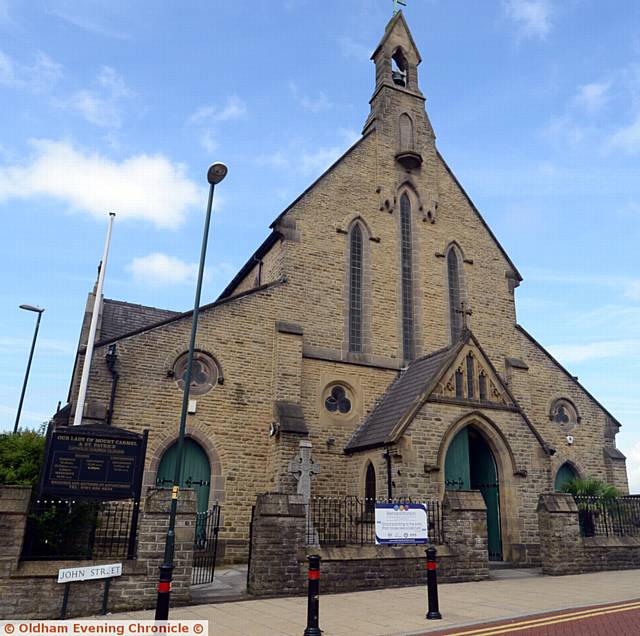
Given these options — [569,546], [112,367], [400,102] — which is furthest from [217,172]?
[400,102]

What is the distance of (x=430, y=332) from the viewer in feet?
74.6

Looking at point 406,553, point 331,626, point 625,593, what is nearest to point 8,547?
point 331,626

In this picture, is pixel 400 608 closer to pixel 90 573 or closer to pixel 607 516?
pixel 90 573

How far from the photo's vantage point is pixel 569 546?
15.5 m

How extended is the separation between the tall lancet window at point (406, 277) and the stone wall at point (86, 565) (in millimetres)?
12994

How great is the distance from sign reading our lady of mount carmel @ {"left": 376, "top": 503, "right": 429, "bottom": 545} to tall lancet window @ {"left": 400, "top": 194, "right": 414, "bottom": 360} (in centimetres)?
916

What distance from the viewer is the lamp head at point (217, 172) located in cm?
1250

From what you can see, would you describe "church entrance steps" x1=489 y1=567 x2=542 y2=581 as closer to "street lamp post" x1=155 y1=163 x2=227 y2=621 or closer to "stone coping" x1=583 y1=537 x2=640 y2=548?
"stone coping" x1=583 y1=537 x2=640 y2=548

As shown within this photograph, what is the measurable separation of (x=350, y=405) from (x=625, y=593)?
411 inches

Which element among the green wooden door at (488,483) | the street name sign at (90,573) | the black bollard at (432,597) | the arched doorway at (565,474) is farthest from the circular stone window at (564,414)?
the street name sign at (90,573)

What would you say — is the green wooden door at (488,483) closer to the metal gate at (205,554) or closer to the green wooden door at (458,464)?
the green wooden door at (458,464)

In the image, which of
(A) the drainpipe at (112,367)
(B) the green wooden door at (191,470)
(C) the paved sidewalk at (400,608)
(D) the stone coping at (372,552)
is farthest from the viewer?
(B) the green wooden door at (191,470)

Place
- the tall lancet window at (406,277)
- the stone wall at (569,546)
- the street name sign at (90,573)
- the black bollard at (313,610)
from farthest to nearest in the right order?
1. the tall lancet window at (406,277)
2. the stone wall at (569,546)
3. the street name sign at (90,573)
4. the black bollard at (313,610)

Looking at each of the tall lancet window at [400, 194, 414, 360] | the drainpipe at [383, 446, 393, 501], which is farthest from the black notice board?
the tall lancet window at [400, 194, 414, 360]
